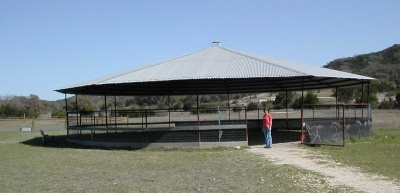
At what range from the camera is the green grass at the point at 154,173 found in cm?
1073

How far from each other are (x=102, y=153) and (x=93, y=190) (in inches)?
326

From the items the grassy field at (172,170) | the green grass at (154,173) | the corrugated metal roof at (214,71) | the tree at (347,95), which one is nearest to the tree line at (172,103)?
the tree at (347,95)

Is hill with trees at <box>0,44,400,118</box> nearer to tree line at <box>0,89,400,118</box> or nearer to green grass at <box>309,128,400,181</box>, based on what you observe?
tree line at <box>0,89,400,118</box>

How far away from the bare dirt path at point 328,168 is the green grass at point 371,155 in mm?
466

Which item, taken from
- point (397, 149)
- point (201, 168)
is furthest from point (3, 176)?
point (397, 149)

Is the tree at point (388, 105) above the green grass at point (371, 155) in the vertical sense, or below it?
above

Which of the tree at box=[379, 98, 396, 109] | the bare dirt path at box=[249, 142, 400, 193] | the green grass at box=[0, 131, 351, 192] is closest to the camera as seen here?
the bare dirt path at box=[249, 142, 400, 193]

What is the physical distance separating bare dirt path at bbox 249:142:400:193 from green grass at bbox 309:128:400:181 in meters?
0.47

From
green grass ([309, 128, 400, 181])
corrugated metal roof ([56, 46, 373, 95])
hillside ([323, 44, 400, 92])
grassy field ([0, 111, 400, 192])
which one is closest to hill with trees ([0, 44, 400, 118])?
hillside ([323, 44, 400, 92])

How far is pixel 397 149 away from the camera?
17172mm

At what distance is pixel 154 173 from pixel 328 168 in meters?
4.99

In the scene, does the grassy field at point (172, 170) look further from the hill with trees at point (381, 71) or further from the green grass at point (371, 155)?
the hill with trees at point (381, 71)

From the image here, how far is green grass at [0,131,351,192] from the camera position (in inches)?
422

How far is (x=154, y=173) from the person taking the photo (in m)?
13.0
